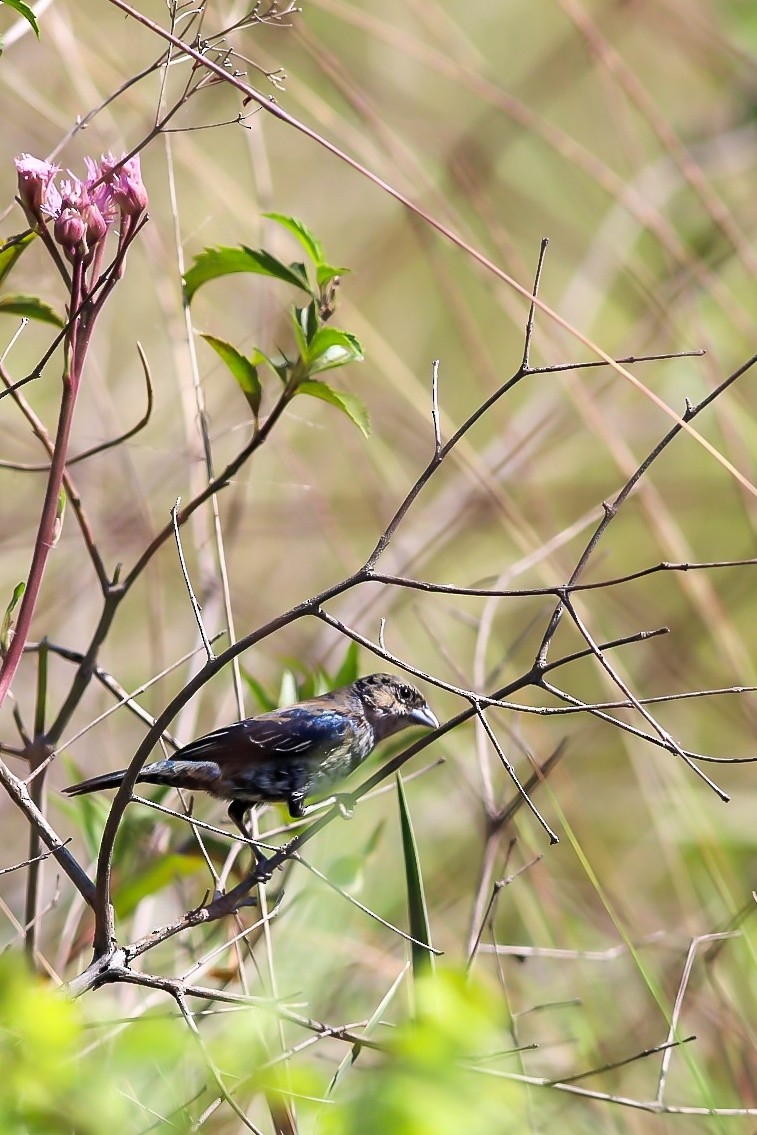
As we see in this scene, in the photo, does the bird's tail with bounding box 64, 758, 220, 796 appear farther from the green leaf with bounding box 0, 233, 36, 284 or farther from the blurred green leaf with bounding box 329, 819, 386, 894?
the green leaf with bounding box 0, 233, 36, 284

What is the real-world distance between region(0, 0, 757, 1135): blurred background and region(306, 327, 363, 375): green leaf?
0.68 m

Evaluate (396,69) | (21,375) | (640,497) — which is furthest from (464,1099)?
(396,69)

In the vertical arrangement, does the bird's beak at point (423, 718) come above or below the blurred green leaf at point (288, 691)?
below

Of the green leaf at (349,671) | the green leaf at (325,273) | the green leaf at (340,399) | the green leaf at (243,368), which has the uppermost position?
the green leaf at (325,273)

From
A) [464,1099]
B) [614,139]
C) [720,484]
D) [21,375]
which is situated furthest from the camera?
[614,139]

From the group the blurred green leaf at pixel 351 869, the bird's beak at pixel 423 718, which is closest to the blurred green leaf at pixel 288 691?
the blurred green leaf at pixel 351 869

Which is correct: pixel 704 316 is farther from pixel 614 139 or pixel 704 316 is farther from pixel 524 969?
pixel 524 969

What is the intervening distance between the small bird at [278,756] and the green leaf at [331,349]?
33.5 inches

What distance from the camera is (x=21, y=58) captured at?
14.3 ft

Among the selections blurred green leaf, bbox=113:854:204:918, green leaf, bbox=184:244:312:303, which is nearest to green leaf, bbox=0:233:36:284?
green leaf, bbox=184:244:312:303

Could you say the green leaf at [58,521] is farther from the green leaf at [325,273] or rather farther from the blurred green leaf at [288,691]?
the blurred green leaf at [288,691]

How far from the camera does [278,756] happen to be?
2.73 m

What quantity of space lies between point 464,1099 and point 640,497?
2889 millimetres

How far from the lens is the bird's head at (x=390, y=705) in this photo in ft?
10.6
